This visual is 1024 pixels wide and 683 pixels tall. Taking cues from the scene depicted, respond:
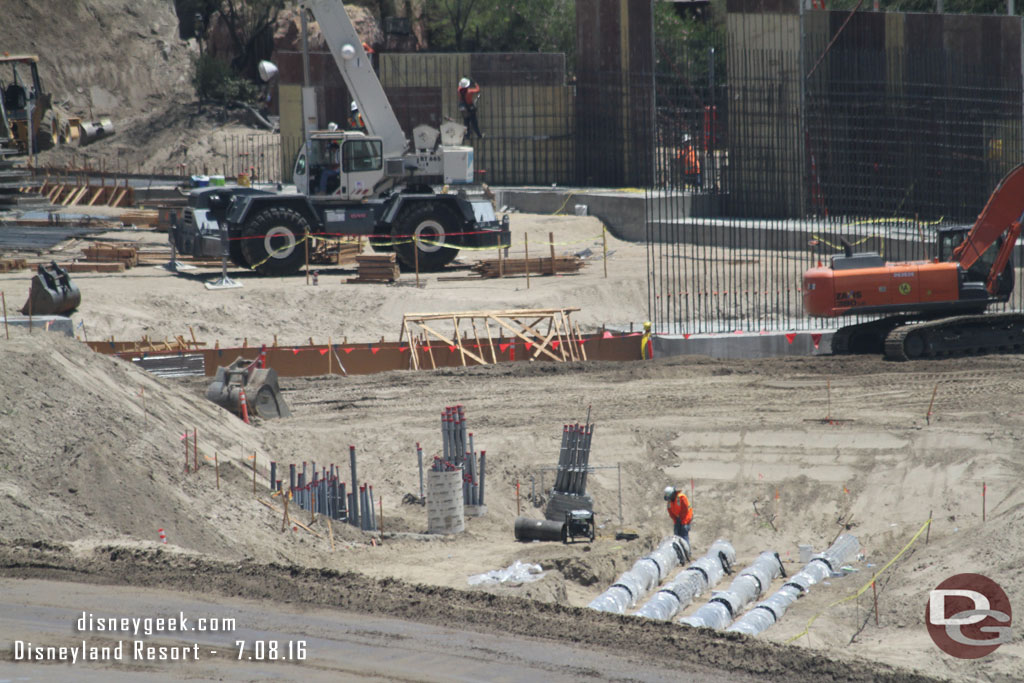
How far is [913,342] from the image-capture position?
19500 mm

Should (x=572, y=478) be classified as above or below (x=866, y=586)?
above

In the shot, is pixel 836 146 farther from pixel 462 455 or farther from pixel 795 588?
pixel 795 588

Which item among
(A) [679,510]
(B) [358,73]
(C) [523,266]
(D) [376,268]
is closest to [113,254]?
(D) [376,268]

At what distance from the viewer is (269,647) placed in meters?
8.54

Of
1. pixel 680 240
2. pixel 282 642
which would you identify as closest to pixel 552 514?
pixel 282 642

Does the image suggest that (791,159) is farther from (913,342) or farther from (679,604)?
(679,604)

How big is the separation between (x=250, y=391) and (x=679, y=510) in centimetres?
650

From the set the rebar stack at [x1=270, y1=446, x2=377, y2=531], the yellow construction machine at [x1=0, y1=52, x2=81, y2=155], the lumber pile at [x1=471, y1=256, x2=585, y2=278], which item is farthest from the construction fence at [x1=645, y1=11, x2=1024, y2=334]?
the yellow construction machine at [x1=0, y1=52, x2=81, y2=155]

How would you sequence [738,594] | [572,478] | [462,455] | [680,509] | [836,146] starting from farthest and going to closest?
[836,146]
[462,455]
[572,478]
[680,509]
[738,594]

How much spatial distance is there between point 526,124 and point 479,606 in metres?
28.8

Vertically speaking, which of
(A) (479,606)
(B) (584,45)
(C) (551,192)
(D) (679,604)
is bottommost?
(D) (679,604)

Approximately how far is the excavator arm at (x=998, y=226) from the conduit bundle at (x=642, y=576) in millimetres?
8820
